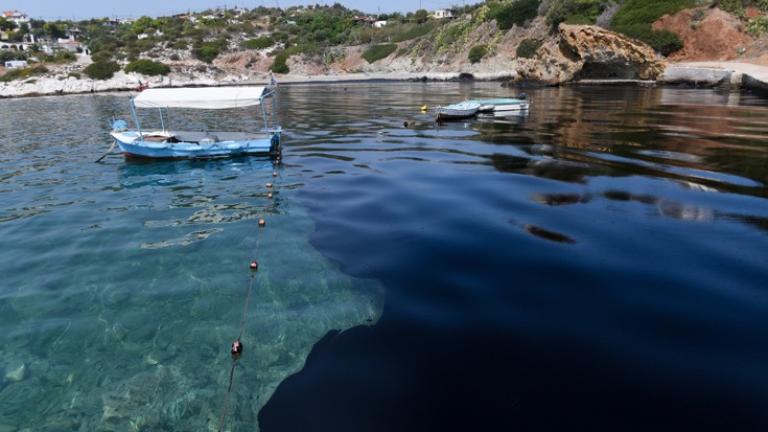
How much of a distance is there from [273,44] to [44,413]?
429ft

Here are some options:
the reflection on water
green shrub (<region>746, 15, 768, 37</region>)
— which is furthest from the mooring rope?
green shrub (<region>746, 15, 768, 37</region>)

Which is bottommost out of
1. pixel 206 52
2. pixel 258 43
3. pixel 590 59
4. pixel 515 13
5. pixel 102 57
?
pixel 590 59

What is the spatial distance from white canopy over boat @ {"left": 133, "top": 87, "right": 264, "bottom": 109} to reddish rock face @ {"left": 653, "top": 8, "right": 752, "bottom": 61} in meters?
→ 65.5

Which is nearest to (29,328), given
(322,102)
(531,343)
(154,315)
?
(154,315)

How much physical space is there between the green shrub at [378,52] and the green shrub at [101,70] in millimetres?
54575

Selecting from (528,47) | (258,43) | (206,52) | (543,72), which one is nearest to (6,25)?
(206,52)

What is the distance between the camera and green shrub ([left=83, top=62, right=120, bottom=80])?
93.2 metres

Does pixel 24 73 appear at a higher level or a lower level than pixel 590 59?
higher

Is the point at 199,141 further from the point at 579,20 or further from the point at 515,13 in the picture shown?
the point at 515,13

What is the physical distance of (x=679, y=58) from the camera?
65.6 m

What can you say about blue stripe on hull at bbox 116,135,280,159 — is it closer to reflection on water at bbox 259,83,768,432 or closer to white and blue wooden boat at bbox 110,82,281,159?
white and blue wooden boat at bbox 110,82,281,159

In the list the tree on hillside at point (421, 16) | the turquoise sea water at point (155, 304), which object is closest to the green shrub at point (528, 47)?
the tree on hillside at point (421, 16)

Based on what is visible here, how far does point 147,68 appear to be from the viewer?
96.1 metres

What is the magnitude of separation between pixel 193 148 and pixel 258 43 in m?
111
